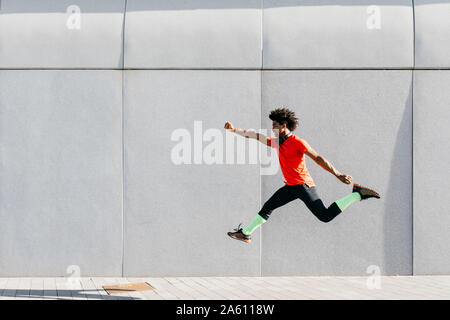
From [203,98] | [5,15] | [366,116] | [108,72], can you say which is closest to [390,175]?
[366,116]

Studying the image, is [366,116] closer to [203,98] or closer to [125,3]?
[203,98]

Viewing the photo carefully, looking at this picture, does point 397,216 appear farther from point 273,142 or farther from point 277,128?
point 277,128

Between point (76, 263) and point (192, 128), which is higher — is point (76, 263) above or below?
below

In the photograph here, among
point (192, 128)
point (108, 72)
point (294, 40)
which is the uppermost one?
point (294, 40)

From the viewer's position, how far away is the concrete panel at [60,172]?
821cm

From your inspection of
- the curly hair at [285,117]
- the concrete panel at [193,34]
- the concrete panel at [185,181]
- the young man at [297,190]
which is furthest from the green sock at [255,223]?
the concrete panel at [193,34]

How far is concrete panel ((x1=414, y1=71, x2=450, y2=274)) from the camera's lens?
27.5 ft

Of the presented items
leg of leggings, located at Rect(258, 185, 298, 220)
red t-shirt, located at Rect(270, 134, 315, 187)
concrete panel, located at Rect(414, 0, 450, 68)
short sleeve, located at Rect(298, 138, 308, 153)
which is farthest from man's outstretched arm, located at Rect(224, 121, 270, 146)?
concrete panel, located at Rect(414, 0, 450, 68)

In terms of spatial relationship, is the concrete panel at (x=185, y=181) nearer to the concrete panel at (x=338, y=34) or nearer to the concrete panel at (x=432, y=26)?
the concrete panel at (x=338, y=34)

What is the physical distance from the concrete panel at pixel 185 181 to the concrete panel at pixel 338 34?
701mm

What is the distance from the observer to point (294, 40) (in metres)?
8.36

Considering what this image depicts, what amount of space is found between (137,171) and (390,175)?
4.01 m

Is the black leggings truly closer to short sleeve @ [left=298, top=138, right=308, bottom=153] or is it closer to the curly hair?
short sleeve @ [left=298, top=138, right=308, bottom=153]
